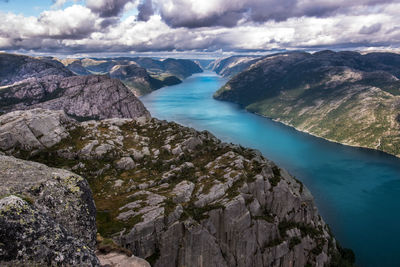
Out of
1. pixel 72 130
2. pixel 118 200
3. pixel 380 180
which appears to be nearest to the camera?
pixel 118 200

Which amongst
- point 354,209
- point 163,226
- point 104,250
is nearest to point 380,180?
point 354,209

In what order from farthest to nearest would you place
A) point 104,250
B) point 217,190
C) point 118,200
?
1. point 217,190
2. point 118,200
3. point 104,250

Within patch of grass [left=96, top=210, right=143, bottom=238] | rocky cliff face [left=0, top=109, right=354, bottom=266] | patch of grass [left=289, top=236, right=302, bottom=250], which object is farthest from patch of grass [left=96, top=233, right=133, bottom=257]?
patch of grass [left=289, top=236, right=302, bottom=250]

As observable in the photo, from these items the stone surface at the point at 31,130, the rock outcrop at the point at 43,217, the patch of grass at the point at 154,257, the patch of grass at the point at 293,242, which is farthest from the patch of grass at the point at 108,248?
the stone surface at the point at 31,130

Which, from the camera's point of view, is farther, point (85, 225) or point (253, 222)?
point (253, 222)

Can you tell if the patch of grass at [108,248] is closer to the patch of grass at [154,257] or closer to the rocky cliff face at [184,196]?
the rocky cliff face at [184,196]

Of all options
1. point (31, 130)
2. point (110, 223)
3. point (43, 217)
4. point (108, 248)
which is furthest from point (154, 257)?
point (31, 130)

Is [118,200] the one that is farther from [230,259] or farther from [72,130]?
[72,130]
